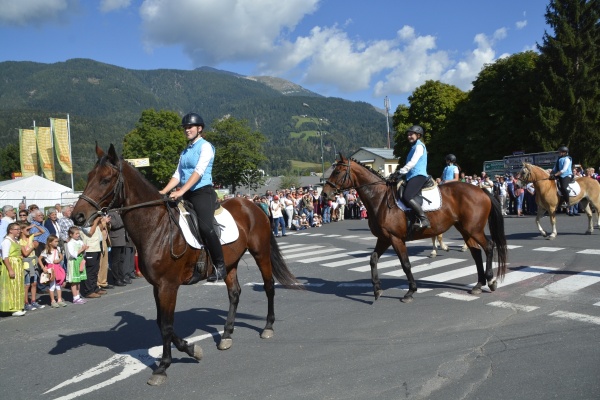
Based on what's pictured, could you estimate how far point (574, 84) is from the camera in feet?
132

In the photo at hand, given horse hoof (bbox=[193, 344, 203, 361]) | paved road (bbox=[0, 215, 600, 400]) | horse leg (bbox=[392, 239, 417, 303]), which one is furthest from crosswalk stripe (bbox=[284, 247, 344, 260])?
horse hoof (bbox=[193, 344, 203, 361])

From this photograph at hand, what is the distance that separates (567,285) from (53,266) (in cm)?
1028

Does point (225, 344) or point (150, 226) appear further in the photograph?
point (225, 344)

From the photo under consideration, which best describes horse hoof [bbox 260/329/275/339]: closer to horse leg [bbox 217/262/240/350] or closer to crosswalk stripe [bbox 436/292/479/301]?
horse leg [bbox 217/262/240/350]

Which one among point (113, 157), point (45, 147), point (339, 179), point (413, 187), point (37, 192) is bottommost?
point (413, 187)

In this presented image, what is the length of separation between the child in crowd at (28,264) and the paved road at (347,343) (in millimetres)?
705

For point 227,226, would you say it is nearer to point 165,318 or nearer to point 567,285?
point 165,318

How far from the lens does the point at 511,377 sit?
476 cm

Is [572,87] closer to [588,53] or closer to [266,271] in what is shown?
[588,53]

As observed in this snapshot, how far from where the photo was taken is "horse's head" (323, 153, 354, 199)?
9188 millimetres

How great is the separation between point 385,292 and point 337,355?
3661mm

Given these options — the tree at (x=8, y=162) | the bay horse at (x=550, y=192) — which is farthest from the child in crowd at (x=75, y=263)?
the tree at (x=8, y=162)

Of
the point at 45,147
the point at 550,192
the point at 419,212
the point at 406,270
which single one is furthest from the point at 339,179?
the point at 45,147

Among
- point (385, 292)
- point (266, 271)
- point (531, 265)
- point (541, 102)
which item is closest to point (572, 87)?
point (541, 102)
